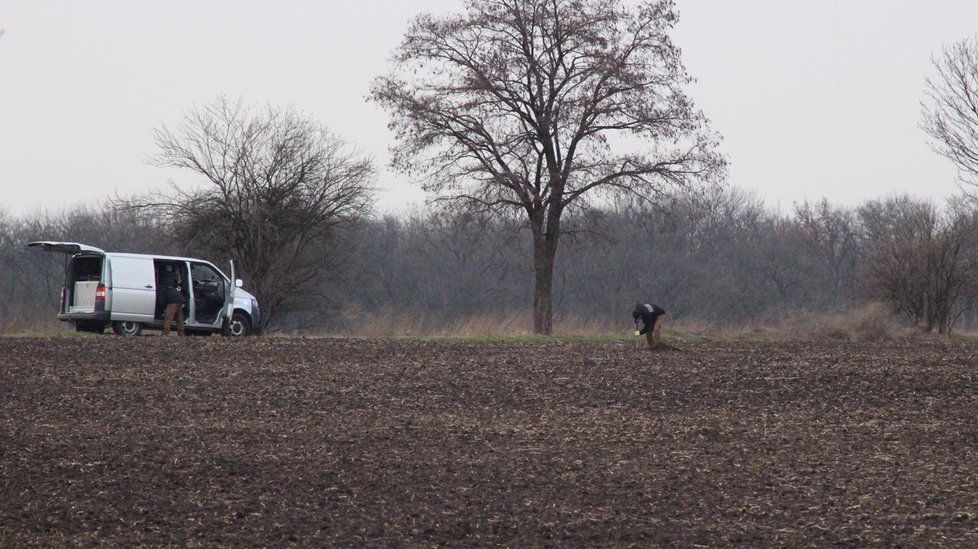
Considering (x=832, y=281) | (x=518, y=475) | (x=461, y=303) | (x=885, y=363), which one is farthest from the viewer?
(x=832, y=281)

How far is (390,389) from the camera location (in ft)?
49.3

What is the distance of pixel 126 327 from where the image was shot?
22.1 metres

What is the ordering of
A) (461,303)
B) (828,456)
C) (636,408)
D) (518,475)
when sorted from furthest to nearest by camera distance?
(461,303), (636,408), (828,456), (518,475)

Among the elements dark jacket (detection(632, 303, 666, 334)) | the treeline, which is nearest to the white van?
dark jacket (detection(632, 303, 666, 334))

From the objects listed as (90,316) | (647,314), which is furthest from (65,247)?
(647,314)

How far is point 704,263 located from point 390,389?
51595 millimetres

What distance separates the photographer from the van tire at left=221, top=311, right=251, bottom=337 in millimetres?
23719

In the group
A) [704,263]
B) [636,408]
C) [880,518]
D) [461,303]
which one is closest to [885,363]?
[636,408]

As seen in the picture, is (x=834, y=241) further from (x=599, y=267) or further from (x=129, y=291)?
(x=129, y=291)

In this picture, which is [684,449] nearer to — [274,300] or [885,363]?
[885,363]

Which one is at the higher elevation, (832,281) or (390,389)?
(832,281)

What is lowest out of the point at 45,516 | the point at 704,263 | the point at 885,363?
the point at 45,516

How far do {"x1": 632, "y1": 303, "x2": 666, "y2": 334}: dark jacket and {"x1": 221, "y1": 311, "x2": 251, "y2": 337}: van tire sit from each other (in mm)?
8705

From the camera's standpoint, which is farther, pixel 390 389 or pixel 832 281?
pixel 832 281
